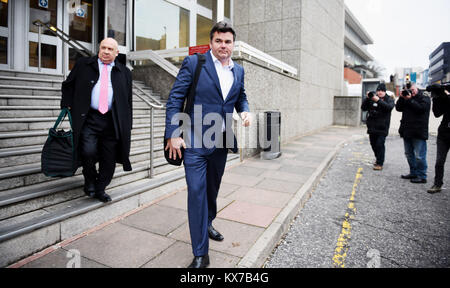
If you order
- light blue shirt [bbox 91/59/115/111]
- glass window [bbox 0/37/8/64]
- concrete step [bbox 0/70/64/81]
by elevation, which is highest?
glass window [bbox 0/37/8/64]

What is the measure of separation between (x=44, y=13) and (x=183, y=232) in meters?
7.76

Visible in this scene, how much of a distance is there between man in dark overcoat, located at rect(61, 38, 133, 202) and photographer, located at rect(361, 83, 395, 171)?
5.19 m

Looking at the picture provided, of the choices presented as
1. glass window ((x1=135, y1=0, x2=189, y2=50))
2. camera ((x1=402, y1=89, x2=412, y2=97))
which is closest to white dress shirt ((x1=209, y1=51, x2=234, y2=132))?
camera ((x1=402, y1=89, x2=412, y2=97))

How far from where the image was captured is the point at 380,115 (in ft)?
21.1

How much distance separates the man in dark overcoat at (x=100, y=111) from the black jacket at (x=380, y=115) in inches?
211

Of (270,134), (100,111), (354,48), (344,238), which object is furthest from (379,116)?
(354,48)

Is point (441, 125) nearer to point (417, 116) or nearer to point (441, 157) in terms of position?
point (441, 157)

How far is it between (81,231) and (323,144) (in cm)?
863

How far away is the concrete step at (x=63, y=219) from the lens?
254 cm

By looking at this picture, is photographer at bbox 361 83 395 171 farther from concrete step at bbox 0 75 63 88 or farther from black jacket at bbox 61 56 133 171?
concrete step at bbox 0 75 63 88

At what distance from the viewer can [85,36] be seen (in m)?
8.91

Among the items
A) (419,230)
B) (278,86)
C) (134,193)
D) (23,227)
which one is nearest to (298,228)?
(419,230)

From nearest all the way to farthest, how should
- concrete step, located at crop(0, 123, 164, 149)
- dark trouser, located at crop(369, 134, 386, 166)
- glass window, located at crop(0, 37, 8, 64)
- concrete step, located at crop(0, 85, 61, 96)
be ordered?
concrete step, located at crop(0, 123, 164, 149), concrete step, located at crop(0, 85, 61, 96), dark trouser, located at crop(369, 134, 386, 166), glass window, located at crop(0, 37, 8, 64)

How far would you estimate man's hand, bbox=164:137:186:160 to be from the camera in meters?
2.32
